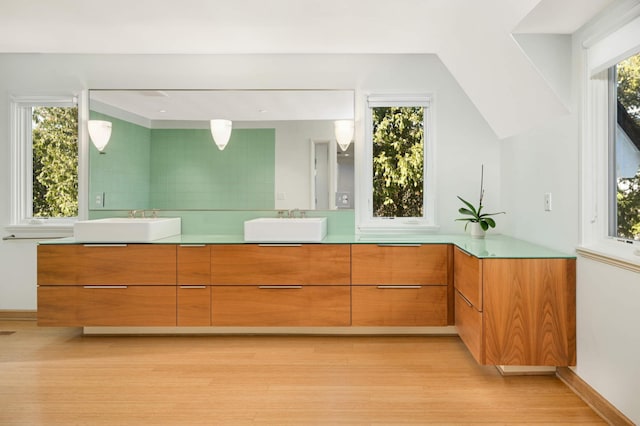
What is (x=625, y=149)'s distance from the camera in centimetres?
234

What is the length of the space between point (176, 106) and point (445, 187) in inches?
91.0

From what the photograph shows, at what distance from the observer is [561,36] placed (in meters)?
2.67

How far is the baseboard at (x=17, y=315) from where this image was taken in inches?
161

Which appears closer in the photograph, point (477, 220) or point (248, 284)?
A: point (248, 284)

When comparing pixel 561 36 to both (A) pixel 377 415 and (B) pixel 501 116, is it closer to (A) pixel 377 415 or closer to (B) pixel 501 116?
(B) pixel 501 116

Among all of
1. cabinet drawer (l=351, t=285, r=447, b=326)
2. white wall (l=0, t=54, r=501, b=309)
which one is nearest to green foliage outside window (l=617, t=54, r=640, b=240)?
cabinet drawer (l=351, t=285, r=447, b=326)

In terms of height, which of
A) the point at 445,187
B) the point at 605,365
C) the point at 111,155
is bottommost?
the point at 605,365

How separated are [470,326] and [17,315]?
3638 mm

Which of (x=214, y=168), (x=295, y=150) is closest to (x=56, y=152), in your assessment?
(x=214, y=168)

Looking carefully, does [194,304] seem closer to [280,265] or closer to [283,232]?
[280,265]

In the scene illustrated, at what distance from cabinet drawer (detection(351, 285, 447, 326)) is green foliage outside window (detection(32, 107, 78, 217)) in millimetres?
2576

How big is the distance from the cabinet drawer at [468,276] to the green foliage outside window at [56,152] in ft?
10.4

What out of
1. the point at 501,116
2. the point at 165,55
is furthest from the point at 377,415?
the point at 165,55

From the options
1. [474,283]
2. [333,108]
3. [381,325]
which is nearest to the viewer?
[474,283]
